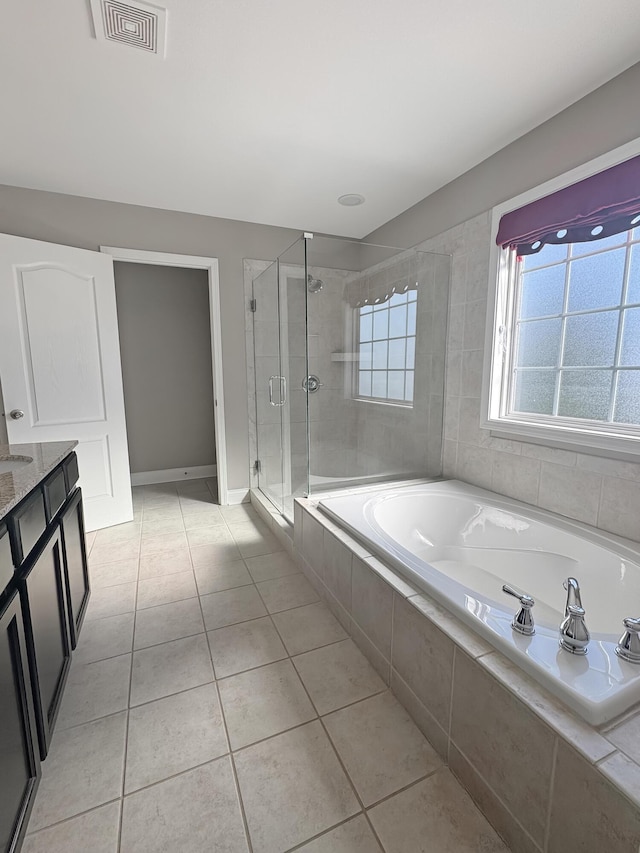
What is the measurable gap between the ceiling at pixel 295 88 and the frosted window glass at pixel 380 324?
802mm

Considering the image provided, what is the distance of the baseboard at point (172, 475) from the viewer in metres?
3.95

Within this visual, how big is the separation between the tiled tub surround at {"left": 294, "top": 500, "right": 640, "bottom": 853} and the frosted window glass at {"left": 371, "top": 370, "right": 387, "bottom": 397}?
159 centimetres

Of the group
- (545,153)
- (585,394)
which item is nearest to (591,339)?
(585,394)

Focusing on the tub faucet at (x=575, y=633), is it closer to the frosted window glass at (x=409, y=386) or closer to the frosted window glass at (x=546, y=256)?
the frosted window glass at (x=546, y=256)

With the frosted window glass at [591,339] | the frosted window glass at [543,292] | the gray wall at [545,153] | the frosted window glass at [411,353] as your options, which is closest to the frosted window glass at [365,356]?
the frosted window glass at [411,353]

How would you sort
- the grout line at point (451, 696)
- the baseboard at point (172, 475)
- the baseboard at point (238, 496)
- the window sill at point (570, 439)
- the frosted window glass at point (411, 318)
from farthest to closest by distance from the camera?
the baseboard at point (172, 475) < the baseboard at point (238, 496) < the frosted window glass at point (411, 318) < the window sill at point (570, 439) < the grout line at point (451, 696)

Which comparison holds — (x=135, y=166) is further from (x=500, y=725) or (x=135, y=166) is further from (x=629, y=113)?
(x=500, y=725)

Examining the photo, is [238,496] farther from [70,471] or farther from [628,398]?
[628,398]

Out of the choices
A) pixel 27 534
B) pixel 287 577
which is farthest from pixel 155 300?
pixel 27 534

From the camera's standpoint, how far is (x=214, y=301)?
10.2 ft

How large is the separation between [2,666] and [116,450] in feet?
7.23

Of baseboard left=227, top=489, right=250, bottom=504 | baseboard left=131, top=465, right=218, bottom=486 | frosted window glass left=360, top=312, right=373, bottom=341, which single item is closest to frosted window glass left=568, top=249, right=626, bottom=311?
frosted window glass left=360, top=312, right=373, bottom=341

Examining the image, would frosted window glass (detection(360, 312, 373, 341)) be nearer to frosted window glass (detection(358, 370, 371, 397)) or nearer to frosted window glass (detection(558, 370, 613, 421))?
frosted window glass (detection(358, 370, 371, 397))

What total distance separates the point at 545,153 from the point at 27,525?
2540 mm
